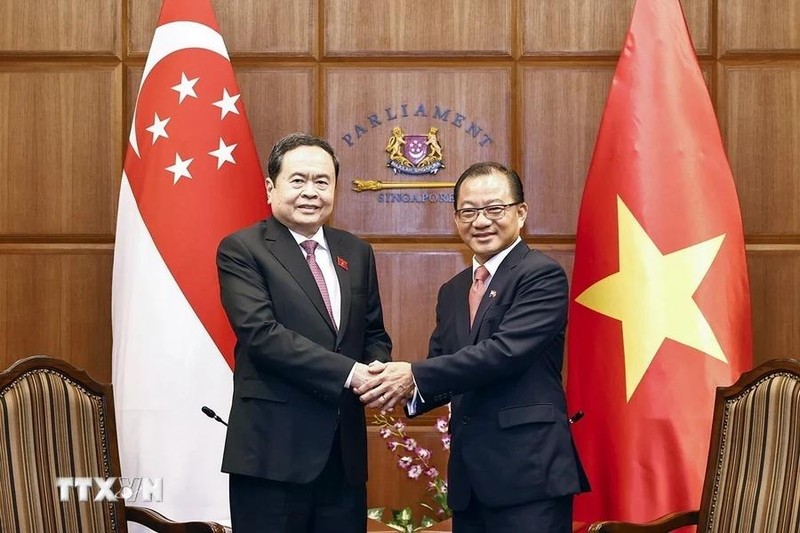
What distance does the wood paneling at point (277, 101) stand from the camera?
150 inches

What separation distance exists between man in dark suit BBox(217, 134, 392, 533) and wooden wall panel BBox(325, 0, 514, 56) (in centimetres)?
138

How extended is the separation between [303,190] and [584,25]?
1834mm

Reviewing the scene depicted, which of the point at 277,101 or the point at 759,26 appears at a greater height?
the point at 759,26

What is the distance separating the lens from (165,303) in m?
3.21

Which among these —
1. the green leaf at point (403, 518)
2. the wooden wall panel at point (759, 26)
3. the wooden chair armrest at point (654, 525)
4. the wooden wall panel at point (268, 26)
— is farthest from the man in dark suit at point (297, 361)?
the wooden wall panel at point (759, 26)

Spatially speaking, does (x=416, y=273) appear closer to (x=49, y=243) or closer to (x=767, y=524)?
(x=49, y=243)

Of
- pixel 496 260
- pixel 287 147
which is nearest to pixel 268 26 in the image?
pixel 287 147

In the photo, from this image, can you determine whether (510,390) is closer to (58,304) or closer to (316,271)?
(316,271)

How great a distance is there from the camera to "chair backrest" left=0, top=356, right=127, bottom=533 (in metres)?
2.28

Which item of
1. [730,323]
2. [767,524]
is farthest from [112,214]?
[767,524]

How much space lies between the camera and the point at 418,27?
3.79 m

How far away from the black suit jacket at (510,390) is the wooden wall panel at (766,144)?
65.7 inches

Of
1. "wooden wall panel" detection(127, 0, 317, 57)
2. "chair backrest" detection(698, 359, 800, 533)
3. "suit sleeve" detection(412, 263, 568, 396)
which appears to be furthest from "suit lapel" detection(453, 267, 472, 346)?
"wooden wall panel" detection(127, 0, 317, 57)

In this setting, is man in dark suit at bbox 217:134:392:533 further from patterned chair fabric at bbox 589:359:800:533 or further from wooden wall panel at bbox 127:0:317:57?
wooden wall panel at bbox 127:0:317:57
